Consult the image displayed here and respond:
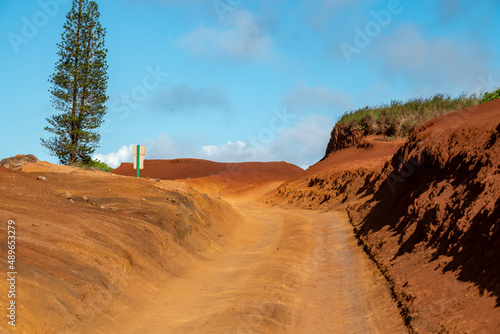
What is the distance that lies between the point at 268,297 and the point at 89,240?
4.32 metres

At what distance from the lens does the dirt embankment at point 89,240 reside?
7.72 meters

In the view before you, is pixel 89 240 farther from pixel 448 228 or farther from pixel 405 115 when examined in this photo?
pixel 405 115

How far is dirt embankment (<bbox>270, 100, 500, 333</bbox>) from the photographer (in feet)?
25.4

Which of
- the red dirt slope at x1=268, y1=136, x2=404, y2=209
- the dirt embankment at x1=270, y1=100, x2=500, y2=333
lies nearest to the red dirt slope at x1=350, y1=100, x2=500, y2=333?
the dirt embankment at x1=270, y1=100, x2=500, y2=333

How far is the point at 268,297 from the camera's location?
942 cm

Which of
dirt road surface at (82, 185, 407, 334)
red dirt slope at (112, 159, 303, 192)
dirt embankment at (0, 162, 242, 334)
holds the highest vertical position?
red dirt slope at (112, 159, 303, 192)

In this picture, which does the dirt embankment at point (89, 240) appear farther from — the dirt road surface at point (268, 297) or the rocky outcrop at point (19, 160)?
the rocky outcrop at point (19, 160)

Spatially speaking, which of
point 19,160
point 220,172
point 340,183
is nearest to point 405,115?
point 340,183

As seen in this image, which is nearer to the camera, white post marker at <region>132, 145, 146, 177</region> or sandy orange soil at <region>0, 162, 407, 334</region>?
sandy orange soil at <region>0, 162, 407, 334</region>

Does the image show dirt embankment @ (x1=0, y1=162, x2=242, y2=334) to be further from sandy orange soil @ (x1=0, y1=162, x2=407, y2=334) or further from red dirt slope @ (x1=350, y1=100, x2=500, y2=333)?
red dirt slope @ (x1=350, y1=100, x2=500, y2=333)

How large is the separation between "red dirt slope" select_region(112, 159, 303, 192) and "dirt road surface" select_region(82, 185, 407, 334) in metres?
34.8

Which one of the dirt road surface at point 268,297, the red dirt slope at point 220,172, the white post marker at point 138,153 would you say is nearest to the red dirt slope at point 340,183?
the white post marker at point 138,153

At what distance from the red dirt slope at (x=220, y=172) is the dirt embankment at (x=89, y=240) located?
29740 mm

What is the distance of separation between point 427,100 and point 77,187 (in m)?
35.7
